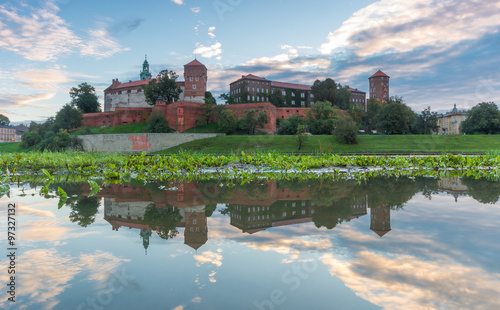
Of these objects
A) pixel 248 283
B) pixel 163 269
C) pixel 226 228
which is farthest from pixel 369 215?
pixel 163 269

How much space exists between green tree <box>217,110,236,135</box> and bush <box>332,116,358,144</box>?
18.0 meters

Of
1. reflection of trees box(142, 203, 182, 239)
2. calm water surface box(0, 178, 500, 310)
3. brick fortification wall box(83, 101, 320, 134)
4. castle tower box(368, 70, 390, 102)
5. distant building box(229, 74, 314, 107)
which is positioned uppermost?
castle tower box(368, 70, 390, 102)

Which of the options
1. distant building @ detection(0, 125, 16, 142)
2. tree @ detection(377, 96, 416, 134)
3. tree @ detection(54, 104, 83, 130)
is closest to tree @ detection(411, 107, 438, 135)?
tree @ detection(377, 96, 416, 134)

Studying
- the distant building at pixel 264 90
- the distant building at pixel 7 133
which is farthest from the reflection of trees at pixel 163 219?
the distant building at pixel 7 133

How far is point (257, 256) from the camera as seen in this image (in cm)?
294

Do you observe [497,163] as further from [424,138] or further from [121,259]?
[424,138]

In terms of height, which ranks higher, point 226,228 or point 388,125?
point 388,125

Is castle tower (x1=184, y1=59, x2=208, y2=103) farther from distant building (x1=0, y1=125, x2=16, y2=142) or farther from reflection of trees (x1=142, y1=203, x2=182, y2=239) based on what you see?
distant building (x1=0, y1=125, x2=16, y2=142)

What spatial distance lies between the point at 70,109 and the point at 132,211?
63869 millimetres

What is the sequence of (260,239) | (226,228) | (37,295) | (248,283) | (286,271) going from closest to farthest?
(37,295) < (248,283) < (286,271) < (260,239) < (226,228)

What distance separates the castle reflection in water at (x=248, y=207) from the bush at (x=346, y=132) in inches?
1275

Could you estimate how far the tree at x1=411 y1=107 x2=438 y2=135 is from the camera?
5112 centimetres

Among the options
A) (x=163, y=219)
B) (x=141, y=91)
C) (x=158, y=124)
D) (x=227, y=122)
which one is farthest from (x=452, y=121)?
(x=163, y=219)

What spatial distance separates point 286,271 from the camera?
259 centimetres
